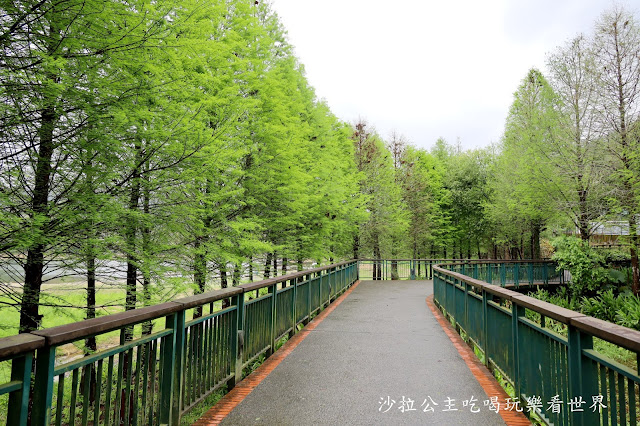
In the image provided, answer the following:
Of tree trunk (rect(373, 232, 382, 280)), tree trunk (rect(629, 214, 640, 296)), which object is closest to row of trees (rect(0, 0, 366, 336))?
tree trunk (rect(629, 214, 640, 296))

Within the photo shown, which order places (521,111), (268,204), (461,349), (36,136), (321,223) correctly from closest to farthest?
1. (36,136)
2. (461,349)
3. (268,204)
4. (321,223)
5. (521,111)

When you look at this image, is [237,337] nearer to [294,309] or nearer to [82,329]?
[82,329]

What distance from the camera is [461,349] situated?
20.4 feet

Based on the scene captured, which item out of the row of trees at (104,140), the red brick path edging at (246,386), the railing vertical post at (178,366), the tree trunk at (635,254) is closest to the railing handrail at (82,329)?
the railing vertical post at (178,366)

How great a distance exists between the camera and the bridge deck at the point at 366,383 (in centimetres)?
356

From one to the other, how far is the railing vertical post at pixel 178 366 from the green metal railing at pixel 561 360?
10.6 feet

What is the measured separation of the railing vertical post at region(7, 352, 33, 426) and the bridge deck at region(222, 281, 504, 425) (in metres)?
2.03

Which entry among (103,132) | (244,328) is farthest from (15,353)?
(103,132)

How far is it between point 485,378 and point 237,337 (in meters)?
3.31

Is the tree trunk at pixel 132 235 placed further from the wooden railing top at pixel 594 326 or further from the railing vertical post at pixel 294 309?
the wooden railing top at pixel 594 326

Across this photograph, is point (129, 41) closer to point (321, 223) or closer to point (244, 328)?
point (244, 328)

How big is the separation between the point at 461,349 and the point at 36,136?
295 inches

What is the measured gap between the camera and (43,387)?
1900 mm

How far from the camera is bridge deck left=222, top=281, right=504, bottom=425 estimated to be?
3.56m
